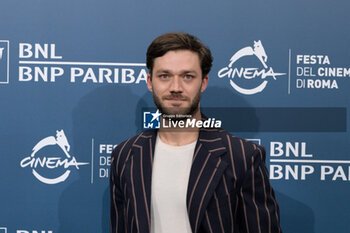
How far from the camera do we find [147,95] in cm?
206

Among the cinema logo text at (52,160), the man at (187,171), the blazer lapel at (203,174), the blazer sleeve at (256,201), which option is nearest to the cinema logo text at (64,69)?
the cinema logo text at (52,160)

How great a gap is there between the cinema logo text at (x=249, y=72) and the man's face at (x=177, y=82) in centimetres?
47

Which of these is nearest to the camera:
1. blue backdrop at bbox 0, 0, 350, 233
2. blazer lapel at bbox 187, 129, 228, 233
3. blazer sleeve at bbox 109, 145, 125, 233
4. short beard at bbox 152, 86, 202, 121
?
blazer lapel at bbox 187, 129, 228, 233

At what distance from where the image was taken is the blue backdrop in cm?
202

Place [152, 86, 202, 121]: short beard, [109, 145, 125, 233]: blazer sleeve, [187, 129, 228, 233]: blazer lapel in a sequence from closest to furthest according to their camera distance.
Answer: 1. [187, 129, 228, 233]: blazer lapel
2. [152, 86, 202, 121]: short beard
3. [109, 145, 125, 233]: blazer sleeve

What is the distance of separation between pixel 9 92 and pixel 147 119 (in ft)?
2.41

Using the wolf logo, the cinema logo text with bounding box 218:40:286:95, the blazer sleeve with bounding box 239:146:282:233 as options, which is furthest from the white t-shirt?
the wolf logo

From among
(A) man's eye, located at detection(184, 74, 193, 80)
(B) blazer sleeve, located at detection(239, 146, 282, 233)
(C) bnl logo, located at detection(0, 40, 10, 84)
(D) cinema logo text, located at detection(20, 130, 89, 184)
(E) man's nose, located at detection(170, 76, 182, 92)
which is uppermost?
(C) bnl logo, located at detection(0, 40, 10, 84)

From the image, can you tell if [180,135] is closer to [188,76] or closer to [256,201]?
[188,76]

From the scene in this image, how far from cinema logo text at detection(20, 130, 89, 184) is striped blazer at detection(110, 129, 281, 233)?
2.04 feet

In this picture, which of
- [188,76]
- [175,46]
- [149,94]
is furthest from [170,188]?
[149,94]

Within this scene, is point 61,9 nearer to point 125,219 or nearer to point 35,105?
point 35,105

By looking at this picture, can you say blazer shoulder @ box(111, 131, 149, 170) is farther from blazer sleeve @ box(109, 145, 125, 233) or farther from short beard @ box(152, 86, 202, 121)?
short beard @ box(152, 86, 202, 121)

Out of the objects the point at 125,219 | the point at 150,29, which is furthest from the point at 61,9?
the point at 125,219
